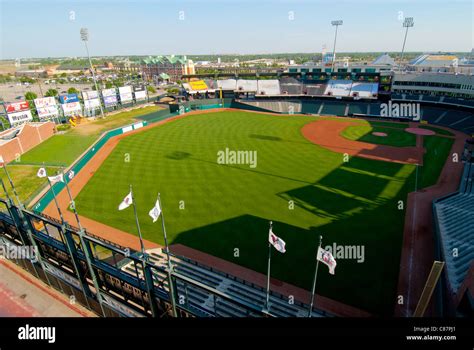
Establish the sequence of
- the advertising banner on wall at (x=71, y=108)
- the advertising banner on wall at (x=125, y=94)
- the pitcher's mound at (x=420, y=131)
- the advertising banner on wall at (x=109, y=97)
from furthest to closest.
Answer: the advertising banner on wall at (x=125, y=94) < the advertising banner on wall at (x=109, y=97) < the advertising banner on wall at (x=71, y=108) < the pitcher's mound at (x=420, y=131)

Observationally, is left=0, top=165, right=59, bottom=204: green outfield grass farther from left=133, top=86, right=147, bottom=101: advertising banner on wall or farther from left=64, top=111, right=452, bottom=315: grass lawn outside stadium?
left=133, top=86, right=147, bottom=101: advertising banner on wall

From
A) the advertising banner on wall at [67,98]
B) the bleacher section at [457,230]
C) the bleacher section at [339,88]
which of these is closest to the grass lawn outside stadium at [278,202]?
the bleacher section at [457,230]

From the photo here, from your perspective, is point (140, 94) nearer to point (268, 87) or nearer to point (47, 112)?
point (47, 112)

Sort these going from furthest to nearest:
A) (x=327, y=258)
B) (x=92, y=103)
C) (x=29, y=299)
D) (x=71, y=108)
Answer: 1. (x=92, y=103)
2. (x=71, y=108)
3. (x=29, y=299)
4. (x=327, y=258)

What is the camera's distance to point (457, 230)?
2025 cm

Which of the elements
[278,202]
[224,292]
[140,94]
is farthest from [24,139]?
[224,292]

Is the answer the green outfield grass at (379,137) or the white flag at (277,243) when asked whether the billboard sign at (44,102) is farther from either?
the white flag at (277,243)

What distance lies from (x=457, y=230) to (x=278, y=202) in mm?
14769

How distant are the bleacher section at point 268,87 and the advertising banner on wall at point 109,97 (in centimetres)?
4004

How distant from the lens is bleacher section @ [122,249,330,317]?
56.0ft

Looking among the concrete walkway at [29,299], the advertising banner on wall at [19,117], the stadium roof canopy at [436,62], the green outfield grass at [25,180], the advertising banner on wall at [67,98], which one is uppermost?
the stadium roof canopy at [436,62]

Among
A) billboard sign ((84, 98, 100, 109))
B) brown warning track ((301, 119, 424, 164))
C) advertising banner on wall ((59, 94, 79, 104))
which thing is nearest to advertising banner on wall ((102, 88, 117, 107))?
billboard sign ((84, 98, 100, 109))

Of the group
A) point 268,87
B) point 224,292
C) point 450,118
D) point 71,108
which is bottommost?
point 224,292

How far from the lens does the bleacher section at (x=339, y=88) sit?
76500mm
